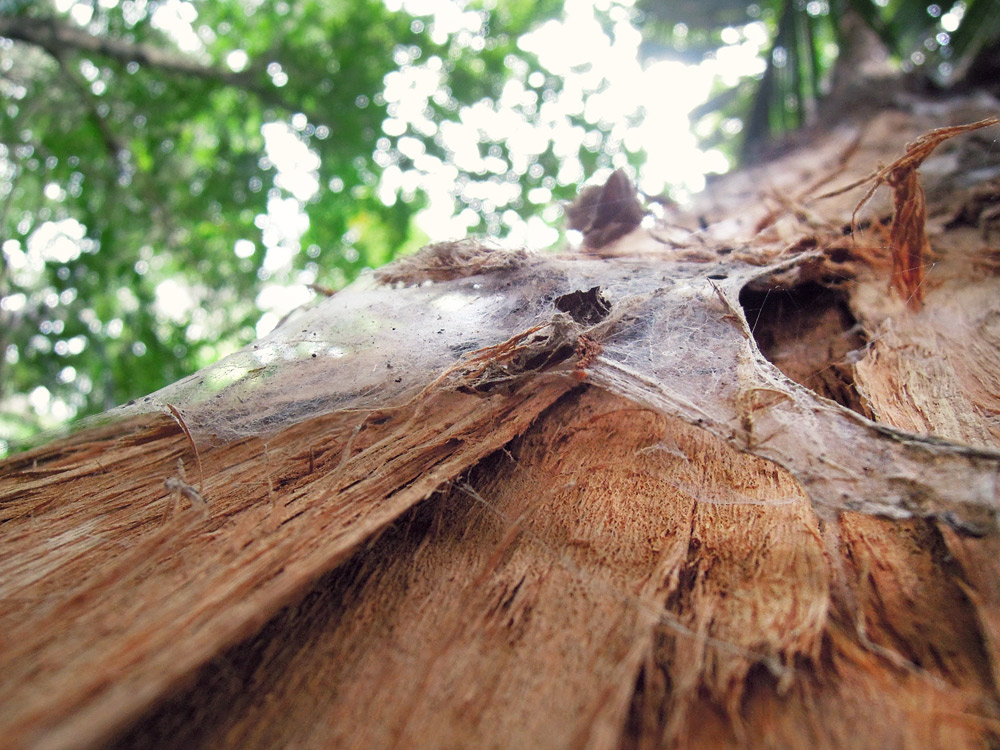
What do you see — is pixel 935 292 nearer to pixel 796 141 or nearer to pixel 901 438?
pixel 901 438

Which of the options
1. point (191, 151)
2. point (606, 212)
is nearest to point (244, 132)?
point (191, 151)

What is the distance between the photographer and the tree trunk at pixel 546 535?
2.44 ft

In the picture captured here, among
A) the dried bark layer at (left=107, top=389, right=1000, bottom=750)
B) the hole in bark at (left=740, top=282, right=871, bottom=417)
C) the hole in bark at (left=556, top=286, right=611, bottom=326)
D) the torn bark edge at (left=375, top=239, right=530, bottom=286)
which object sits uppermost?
the torn bark edge at (left=375, top=239, right=530, bottom=286)

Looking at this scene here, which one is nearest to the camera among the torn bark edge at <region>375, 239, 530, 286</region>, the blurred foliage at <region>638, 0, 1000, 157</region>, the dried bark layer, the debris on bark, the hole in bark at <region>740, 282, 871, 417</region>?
the dried bark layer

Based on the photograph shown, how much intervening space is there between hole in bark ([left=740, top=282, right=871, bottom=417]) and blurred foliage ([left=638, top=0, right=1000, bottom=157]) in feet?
9.90

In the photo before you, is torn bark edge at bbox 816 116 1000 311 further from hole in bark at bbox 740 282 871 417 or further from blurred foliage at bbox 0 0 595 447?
blurred foliage at bbox 0 0 595 447

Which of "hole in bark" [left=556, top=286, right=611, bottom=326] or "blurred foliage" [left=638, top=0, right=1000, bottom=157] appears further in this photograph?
"blurred foliage" [left=638, top=0, right=1000, bottom=157]

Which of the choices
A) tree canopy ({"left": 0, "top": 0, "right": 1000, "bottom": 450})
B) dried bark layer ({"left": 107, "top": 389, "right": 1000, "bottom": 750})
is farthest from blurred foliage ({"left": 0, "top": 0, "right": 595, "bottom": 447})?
dried bark layer ({"left": 107, "top": 389, "right": 1000, "bottom": 750})

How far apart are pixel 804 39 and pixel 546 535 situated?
5.39 meters

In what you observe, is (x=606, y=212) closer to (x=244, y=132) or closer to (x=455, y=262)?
(x=455, y=262)

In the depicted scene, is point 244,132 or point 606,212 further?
point 244,132

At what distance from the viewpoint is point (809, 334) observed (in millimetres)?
1651

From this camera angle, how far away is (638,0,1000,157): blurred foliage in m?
3.77

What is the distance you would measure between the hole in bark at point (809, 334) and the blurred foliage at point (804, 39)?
119 inches
